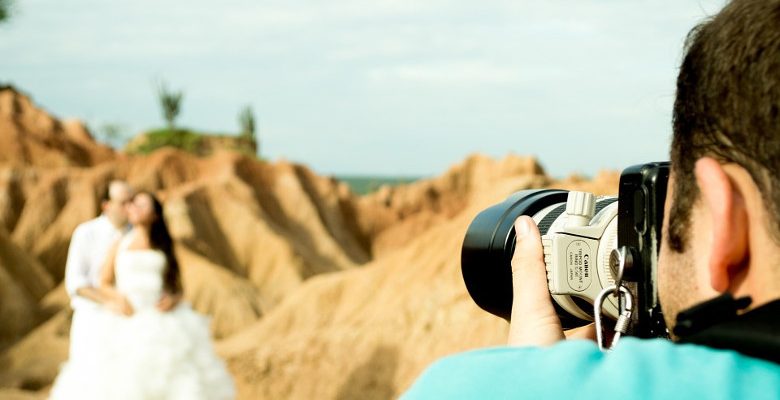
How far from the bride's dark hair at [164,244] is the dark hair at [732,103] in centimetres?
526

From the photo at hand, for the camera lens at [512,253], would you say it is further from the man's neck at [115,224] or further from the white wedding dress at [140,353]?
the man's neck at [115,224]

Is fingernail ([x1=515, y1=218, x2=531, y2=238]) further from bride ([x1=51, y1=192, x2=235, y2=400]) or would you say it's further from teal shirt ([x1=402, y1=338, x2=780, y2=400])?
bride ([x1=51, y1=192, x2=235, y2=400])

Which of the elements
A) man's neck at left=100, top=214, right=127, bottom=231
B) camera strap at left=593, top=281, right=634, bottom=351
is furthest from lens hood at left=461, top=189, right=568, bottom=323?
man's neck at left=100, top=214, right=127, bottom=231

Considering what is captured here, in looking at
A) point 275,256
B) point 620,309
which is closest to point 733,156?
point 620,309

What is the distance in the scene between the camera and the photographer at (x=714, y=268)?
769 millimetres

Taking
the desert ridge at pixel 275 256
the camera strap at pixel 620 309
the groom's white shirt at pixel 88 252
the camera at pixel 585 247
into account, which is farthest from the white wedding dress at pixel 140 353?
the camera strap at pixel 620 309

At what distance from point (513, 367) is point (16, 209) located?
23521 mm

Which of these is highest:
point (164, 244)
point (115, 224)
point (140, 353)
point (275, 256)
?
point (115, 224)

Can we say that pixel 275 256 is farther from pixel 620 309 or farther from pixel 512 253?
pixel 620 309

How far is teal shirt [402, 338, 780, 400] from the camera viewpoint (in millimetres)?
756

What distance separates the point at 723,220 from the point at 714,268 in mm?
46

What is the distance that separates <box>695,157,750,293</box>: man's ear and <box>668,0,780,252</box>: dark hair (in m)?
0.02

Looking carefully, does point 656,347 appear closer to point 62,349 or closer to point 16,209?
point 62,349

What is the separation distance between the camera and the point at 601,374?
2.60 ft
